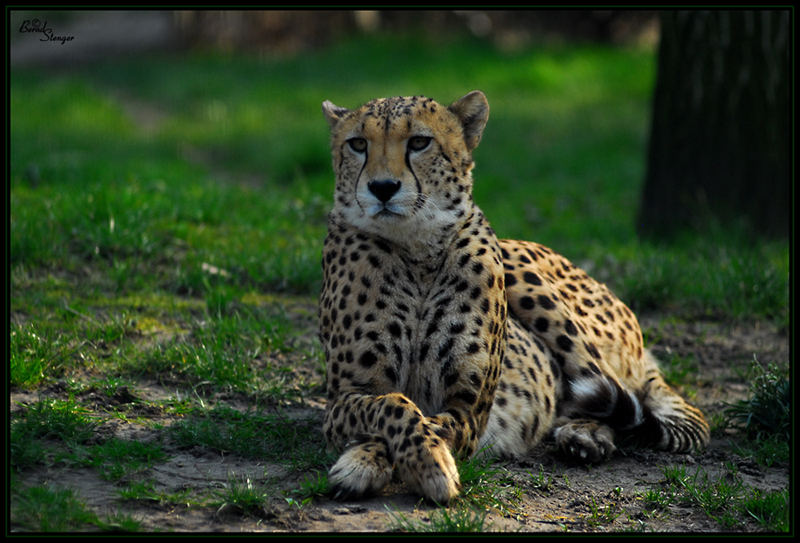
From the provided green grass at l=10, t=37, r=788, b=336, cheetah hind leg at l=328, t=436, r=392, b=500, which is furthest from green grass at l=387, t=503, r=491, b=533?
green grass at l=10, t=37, r=788, b=336

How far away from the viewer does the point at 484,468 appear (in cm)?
325

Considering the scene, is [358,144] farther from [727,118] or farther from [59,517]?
[727,118]

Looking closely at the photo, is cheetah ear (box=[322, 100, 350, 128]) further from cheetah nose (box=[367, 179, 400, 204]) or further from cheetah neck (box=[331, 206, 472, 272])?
cheetah nose (box=[367, 179, 400, 204])

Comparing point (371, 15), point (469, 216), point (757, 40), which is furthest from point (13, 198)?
point (371, 15)

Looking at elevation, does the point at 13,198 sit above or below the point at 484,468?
above

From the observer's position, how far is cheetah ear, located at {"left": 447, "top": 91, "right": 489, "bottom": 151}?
361 cm

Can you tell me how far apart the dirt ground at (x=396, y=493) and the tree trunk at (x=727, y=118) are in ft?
7.76

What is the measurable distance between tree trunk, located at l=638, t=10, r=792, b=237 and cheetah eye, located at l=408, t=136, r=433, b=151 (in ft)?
11.3

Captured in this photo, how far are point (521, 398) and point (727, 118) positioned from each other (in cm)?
322

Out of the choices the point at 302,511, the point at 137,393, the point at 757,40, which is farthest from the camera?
the point at 757,40

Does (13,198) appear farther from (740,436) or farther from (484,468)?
(740,436)

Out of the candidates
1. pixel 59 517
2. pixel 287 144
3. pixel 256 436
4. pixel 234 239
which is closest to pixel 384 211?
pixel 256 436

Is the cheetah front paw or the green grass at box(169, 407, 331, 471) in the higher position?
the cheetah front paw
